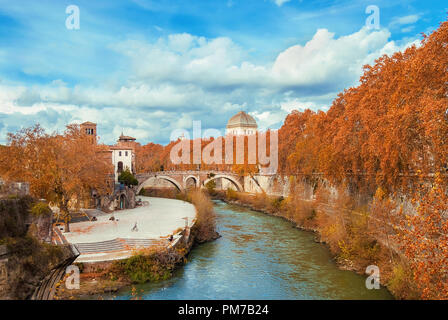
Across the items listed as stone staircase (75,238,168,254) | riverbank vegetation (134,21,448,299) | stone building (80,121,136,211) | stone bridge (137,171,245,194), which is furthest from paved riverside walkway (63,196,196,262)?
stone bridge (137,171,245,194)

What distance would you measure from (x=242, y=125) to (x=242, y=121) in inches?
49.3

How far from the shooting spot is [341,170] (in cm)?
2417

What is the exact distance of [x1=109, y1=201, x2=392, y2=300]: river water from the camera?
15250 mm

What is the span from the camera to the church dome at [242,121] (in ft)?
350

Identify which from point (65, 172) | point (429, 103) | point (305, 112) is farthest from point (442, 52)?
point (305, 112)

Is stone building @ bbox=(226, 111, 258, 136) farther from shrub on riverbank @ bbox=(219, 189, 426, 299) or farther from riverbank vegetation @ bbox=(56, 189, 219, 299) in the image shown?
riverbank vegetation @ bbox=(56, 189, 219, 299)

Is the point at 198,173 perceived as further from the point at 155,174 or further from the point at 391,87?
the point at 391,87

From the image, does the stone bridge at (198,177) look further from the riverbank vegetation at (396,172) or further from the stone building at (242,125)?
the stone building at (242,125)

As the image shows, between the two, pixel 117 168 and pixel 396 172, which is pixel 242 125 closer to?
pixel 117 168

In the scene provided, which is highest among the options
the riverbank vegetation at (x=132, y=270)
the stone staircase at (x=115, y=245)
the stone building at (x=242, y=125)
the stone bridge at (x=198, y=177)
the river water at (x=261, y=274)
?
the stone building at (x=242, y=125)

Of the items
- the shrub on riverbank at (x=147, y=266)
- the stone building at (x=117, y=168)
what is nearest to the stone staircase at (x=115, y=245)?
the shrub on riverbank at (x=147, y=266)

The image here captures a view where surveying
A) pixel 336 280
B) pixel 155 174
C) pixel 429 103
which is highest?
pixel 429 103

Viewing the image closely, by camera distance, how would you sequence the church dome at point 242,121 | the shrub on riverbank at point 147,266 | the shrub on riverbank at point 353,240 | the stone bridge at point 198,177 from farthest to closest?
1. the church dome at point 242,121
2. the stone bridge at point 198,177
3. the shrub on riverbank at point 147,266
4. the shrub on riverbank at point 353,240

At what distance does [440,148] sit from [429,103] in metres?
1.61
